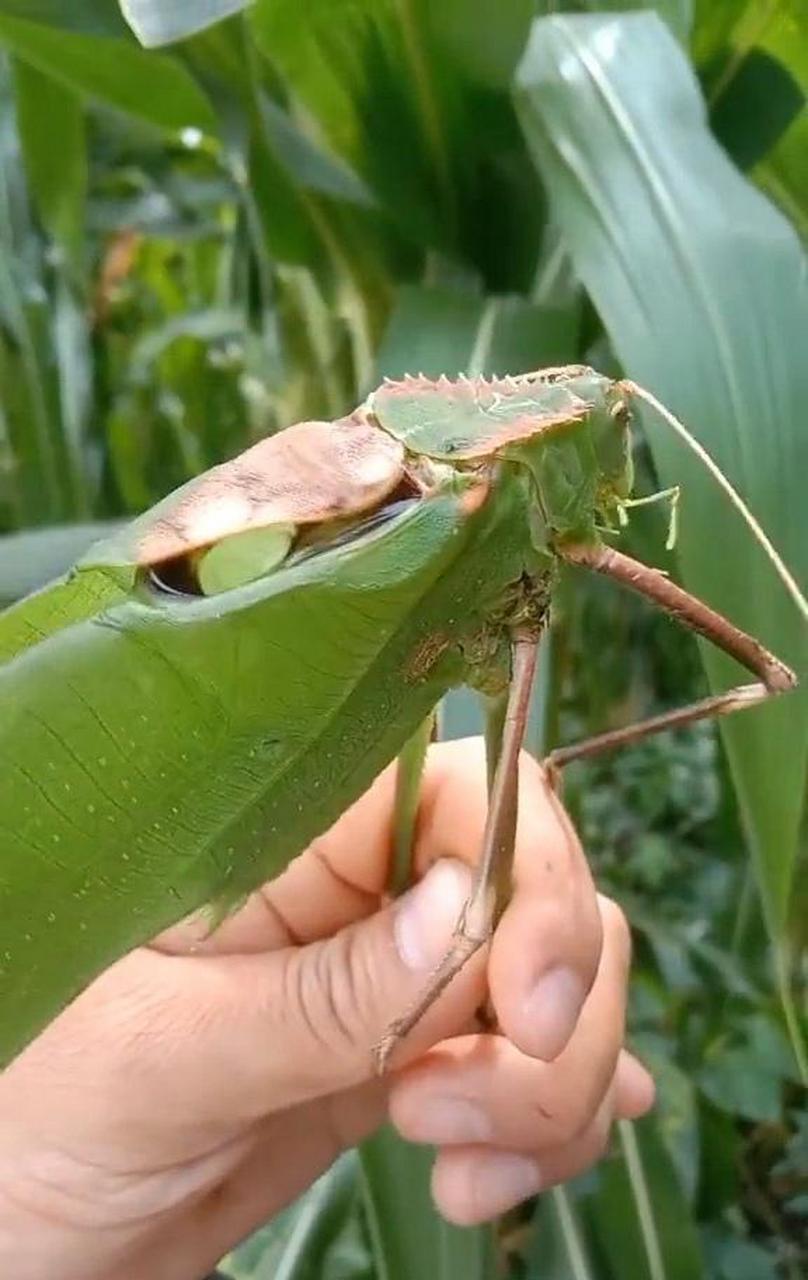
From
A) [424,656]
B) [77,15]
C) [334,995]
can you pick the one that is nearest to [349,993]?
[334,995]

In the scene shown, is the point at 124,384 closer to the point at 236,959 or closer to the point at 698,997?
the point at 698,997

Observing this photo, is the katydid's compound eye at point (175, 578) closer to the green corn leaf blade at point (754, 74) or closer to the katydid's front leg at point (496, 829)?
the katydid's front leg at point (496, 829)

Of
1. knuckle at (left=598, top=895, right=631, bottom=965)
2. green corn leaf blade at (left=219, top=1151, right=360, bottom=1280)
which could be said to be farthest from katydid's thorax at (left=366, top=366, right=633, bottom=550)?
green corn leaf blade at (left=219, top=1151, right=360, bottom=1280)


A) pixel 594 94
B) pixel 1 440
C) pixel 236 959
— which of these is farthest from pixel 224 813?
pixel 1 440

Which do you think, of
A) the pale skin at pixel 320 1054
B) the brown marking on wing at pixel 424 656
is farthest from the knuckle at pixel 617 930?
the brown marking on wing at pixel 424 656

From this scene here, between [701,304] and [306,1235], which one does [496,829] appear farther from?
[306,1235]
